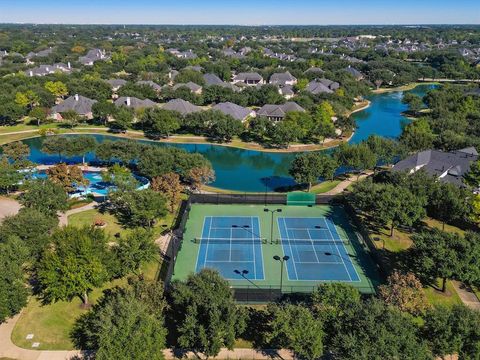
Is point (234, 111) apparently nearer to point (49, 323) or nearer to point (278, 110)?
point (278, 110)

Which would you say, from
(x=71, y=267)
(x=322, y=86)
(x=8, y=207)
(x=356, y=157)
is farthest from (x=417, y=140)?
(x=8, y=207)

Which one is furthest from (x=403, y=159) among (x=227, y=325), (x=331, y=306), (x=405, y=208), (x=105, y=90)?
(x=105, y=90)

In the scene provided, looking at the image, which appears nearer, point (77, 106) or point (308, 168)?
point (308, 168)

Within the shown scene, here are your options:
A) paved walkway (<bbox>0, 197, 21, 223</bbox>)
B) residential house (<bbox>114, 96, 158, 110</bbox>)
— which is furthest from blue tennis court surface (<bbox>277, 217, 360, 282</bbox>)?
residential house (<bbox>114, 96, 158, 110</bbox>)

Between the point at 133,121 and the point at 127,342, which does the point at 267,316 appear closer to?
the point at 127,342

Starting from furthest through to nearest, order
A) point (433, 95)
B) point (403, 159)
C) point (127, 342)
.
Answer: point (433, 95), point (403, 159), point (127, 342)

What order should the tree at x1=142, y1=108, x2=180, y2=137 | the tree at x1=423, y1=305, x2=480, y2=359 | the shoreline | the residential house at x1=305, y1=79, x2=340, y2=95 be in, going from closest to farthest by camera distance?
the tree at x1=423, y1=305, x2=480, y2=359
the shoreline
the tree at x1=142, y1=108, x2=180, y2=137
the residential house at x1=305, y1=79, x2=340, y2=95

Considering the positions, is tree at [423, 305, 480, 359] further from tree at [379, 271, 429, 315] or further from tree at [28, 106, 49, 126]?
tree at [28, 106, 49, 126]
